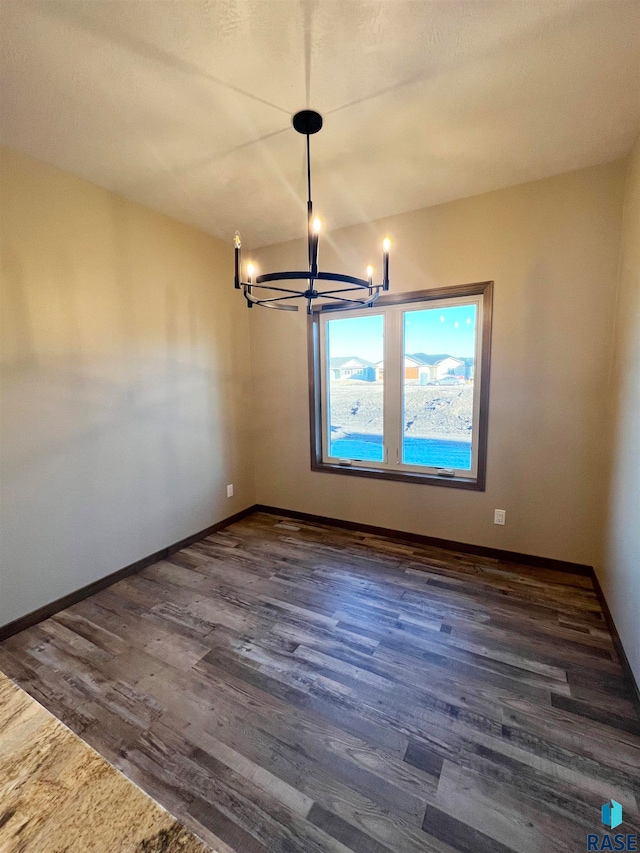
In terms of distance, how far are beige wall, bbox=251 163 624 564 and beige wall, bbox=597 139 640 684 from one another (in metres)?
0.15

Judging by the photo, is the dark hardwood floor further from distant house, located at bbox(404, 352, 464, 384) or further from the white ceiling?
the white ceiling

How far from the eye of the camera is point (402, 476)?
3178 mm

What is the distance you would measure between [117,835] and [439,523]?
288 cm

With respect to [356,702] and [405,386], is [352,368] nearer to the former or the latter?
[405,386]

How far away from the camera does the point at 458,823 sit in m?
1.19

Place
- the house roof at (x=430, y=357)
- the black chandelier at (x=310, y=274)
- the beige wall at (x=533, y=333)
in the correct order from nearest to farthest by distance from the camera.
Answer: the black chandelier at (x=310, y=274) → the beige wall at (x=533, y=333) → the house roof at (x=430, y=357)

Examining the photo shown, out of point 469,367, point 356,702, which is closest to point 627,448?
point 469,367

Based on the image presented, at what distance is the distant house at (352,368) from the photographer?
3.31 meters

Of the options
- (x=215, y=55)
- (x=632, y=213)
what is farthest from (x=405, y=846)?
(x=632, y=213)

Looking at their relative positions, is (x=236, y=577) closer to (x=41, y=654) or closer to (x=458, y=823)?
(x=41, y=654)

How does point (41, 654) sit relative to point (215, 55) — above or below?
below

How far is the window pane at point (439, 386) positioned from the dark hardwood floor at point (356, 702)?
0.99m

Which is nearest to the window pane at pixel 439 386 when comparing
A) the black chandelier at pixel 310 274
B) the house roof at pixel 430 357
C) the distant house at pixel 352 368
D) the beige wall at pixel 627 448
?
the house roof at pixel 430 357
